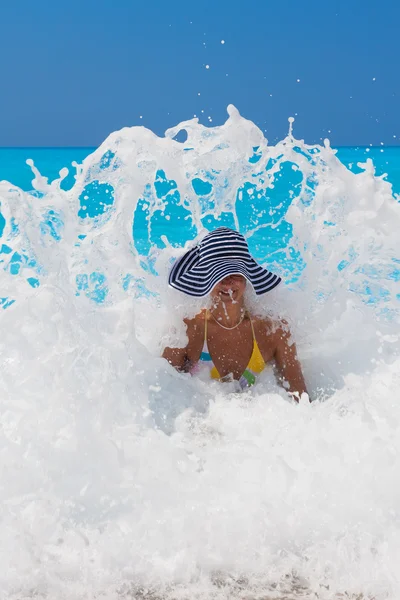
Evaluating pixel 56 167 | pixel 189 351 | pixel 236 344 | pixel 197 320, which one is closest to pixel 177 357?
pixel 189 351

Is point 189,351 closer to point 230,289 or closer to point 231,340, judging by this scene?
point 231,340

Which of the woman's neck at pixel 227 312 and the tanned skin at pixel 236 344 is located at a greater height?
the woman's neck at pixel 227 312

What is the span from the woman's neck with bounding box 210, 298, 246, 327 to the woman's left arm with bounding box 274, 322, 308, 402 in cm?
24

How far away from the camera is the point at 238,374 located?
4.12 m

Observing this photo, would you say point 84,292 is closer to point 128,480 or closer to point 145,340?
point 145,340

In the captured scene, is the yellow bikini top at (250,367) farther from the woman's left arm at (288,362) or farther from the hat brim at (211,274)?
the hat brim at (211,274)

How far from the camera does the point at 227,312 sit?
405 centimetres

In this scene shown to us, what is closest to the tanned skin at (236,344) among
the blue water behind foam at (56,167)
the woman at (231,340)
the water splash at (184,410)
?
the woman at (231,340)

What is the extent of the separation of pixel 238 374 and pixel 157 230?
909cm

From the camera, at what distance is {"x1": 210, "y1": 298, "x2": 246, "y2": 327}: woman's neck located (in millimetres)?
4035

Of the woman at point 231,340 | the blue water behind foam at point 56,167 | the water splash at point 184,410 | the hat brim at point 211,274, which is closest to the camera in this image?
the water splash at point 184,410

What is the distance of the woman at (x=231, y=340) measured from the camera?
4.01 meters

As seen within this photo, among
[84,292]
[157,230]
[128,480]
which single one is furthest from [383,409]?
[157,230]

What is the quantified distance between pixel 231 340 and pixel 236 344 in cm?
4
